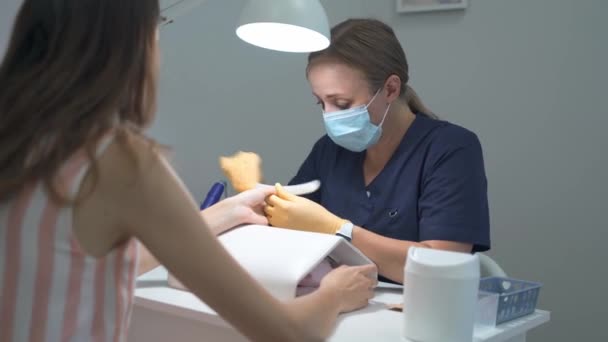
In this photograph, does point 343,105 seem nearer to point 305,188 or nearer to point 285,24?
point 305,188

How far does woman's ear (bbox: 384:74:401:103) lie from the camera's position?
1556 mm

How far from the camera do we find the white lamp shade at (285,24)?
1.19m

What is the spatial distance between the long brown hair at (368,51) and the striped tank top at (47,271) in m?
0.95

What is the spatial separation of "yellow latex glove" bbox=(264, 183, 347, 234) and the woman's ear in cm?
37

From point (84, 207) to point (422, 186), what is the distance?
965 millimetres

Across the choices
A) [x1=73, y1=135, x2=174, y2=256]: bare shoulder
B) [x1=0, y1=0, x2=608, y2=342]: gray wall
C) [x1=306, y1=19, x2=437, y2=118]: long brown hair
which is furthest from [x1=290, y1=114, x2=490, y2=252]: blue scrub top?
[x1=73, y1=135, x2=174, y2=256]: bare shoulder

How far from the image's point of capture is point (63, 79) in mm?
663

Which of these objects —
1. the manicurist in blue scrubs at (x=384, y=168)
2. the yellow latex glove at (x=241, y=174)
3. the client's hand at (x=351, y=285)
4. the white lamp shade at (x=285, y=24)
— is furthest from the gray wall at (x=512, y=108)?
the client's hand at (x=351, y=285)

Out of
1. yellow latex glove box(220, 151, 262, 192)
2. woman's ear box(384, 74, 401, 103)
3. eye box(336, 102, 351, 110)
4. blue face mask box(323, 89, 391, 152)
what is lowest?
yellow latex glove box(220, 151, 262, 192)

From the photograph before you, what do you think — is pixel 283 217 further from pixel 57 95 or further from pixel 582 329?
pixel 582 329

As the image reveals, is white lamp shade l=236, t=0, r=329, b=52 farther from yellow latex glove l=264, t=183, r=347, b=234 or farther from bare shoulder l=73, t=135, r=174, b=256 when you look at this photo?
bare shoulder l=73, t=135, r=174, b=256

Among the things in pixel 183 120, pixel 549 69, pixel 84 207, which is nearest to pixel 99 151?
pixel 84 207

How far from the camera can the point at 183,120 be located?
2.02m

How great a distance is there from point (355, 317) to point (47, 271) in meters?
0.50
